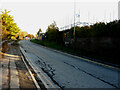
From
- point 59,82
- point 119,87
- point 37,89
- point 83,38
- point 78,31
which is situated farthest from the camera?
point 78,31

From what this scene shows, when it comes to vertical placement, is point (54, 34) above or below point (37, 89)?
above

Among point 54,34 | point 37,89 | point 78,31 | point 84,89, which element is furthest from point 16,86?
point 54,34

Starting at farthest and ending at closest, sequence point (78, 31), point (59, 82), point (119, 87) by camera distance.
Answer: point (78, 31) < point (59, 82) < point (119, 87)

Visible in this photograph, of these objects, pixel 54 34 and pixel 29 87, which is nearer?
pixel 29 87

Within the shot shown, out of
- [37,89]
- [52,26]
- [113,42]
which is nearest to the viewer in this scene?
[37,89]

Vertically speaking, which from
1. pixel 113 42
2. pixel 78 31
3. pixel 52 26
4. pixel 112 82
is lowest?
pixel 112 82

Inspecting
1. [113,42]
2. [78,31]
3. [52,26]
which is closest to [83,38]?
[78,31]

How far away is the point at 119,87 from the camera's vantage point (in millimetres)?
4918

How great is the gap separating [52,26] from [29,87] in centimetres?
3344

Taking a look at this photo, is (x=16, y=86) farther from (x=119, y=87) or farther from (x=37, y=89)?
(x=119, y=87)

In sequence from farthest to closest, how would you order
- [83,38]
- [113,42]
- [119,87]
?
[83,38] → [113,42] → [119,87]

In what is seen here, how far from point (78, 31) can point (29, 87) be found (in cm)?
1569

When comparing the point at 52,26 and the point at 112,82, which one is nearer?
the point at 112,82

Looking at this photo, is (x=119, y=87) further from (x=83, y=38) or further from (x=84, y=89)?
(x=83, y=38)
